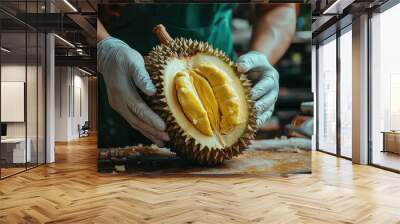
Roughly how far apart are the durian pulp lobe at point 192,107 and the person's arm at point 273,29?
126 centimetres

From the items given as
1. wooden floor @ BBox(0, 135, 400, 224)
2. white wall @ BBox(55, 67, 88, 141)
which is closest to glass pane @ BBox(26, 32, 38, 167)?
wooden floor @ BBox(0, 135, 400, 224)

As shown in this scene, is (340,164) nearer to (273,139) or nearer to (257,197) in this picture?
(273,139)

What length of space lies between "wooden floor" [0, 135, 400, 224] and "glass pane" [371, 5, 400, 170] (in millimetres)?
648

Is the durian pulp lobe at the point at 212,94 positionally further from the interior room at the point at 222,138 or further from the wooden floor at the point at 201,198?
the wooden floor at the point at 201,198

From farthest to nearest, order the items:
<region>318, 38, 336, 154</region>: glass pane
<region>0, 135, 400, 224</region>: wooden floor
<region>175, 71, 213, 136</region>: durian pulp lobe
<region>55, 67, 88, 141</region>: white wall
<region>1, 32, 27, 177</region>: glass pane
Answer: <region>55, 67, 88, 141</region>: white wall, <region>318, 38, 336, 154</region>: glass pane, <region>1, 32, 27, 177</region>: glass pane, <region>175, 71, 213, 136</region>: durian pulp lobe, <region>0, 135, 400, 224</region>: wooden floor

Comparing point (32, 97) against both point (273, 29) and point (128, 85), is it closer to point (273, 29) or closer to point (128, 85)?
point (128, 85)

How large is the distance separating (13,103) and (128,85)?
6.33 feet

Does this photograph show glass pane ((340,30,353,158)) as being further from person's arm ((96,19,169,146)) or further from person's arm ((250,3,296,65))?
person's arm ((96,19,169,146))

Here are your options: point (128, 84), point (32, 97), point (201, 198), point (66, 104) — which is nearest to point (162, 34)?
point (128, 84)

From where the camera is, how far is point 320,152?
31.4ft

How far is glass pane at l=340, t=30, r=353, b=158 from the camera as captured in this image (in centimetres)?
806

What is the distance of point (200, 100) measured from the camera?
5.84 meters

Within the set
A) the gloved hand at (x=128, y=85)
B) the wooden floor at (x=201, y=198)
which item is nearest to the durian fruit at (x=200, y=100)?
the gloved hand at (x=128, y=85)

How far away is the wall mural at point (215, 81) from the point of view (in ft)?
19.4
